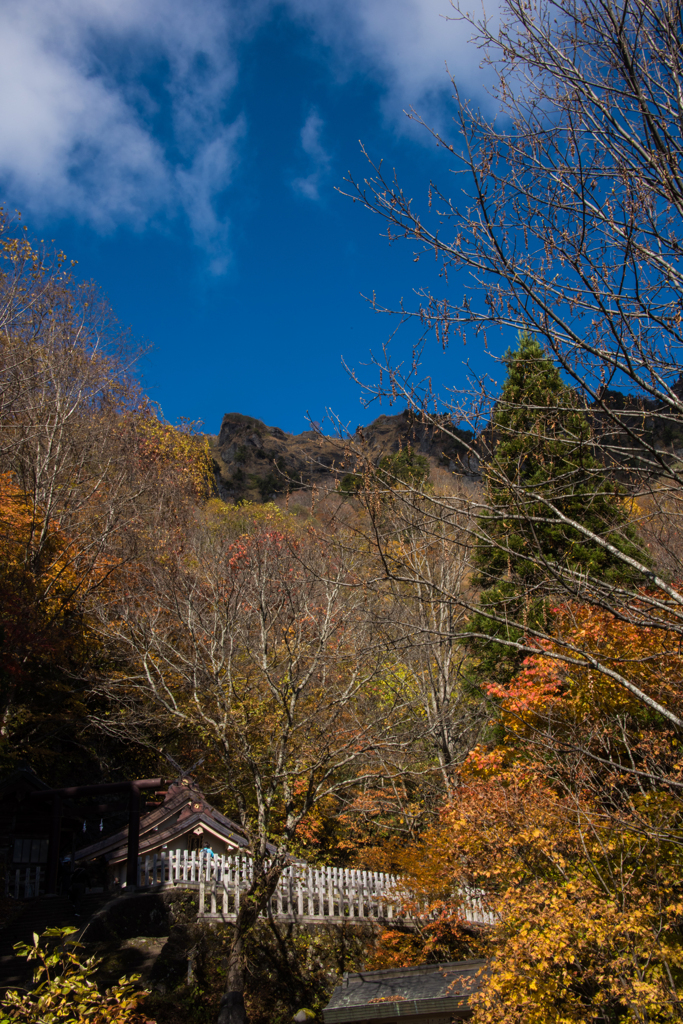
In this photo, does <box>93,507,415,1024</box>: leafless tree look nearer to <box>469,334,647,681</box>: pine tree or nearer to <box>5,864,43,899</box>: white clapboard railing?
<box>5,864,43,899</box>: white clapboard railing

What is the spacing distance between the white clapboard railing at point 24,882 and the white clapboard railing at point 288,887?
107 inches

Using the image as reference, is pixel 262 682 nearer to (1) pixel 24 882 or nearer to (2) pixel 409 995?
(1) pixel 24 882

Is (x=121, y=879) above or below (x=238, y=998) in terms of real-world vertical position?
above

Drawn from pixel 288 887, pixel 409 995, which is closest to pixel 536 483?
pixel 409 995

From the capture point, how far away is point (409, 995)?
7285 mm

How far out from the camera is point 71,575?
1593cm

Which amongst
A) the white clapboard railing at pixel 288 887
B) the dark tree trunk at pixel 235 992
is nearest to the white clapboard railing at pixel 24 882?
the white clapboard railing at pixel 288 887

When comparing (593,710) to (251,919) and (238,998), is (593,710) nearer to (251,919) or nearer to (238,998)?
(251,919)

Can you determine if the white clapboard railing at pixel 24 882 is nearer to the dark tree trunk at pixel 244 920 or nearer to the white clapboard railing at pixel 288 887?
the white clapboard railing at pixel 288 887

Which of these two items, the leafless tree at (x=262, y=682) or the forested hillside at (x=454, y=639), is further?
the leafless tree at (x=262, y=682)

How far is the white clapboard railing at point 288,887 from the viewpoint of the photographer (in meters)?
11.8

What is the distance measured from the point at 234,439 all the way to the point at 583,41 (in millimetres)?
79782

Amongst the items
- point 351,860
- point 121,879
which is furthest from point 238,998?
point 351,860

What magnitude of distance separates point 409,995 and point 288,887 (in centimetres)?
559
